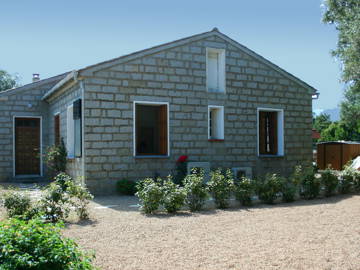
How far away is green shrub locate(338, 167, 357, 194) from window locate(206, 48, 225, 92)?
4566 millimetres

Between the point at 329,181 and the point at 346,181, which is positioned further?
the point at 346,181

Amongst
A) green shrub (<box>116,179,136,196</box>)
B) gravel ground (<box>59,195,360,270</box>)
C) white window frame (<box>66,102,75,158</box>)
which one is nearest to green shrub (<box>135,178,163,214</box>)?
gravel ground (<box>59,195,360,270</box>)

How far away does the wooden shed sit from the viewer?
22156mm

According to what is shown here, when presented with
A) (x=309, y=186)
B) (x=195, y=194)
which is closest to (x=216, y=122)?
(x=309, y=186)

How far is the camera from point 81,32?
15.0 m

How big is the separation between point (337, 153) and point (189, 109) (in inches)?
496

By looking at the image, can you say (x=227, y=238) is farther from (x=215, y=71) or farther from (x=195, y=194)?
(x=215, y=71)

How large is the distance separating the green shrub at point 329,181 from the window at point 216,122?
3.58 m

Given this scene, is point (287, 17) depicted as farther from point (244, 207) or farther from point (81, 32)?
point (244, 207)

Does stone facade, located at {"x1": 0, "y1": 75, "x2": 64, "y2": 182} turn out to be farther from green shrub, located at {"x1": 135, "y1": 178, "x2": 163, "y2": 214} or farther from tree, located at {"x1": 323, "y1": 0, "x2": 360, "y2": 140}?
tree, located at {"x1": 323, "y1": 0, "x2": 360, "y2": 140}

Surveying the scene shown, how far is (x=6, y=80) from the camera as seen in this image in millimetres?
40594

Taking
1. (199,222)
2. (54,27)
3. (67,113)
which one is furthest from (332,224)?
(54,27)

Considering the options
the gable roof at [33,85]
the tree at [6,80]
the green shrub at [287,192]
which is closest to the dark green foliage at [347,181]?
the green shrub at [287,192]

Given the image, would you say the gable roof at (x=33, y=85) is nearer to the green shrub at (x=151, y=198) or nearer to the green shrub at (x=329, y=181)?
→ the green shrub at (x=151, y=198)
